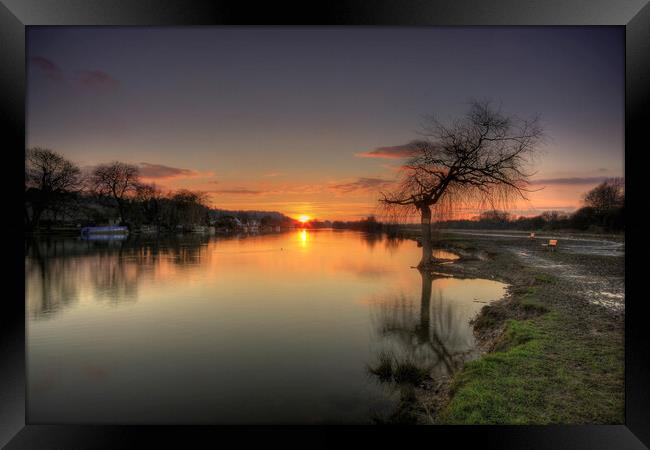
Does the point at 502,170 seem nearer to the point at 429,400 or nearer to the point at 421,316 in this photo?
the point at 421,316

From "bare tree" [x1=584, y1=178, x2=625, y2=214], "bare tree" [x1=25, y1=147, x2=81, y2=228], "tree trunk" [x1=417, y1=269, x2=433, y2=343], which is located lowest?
"tree trunk" [x1=417, y1=269, x2=433, y2=343]

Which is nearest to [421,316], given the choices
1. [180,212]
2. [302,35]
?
[302,35]

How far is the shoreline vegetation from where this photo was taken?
3197 mm

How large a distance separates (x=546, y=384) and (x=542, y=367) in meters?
0.30

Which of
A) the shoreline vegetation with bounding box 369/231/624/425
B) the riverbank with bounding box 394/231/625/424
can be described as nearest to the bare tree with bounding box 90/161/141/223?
the shoreline vegetation with bounding box 369/231/624/425

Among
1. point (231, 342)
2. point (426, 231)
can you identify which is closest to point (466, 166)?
point (426, 231)

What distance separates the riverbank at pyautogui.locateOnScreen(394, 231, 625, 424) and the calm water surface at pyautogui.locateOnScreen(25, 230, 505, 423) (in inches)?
18.4

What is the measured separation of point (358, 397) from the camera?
4.02 m

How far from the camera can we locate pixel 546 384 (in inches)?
133

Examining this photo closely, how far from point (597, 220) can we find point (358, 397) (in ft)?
22.9

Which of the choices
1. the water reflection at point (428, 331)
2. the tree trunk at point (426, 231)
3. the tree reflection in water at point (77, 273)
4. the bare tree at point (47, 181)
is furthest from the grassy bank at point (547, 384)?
the bare tree at point (47, 181)

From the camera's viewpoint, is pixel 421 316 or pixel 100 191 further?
pixel 100 191

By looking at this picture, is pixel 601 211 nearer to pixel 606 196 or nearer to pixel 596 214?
pixel 596 214

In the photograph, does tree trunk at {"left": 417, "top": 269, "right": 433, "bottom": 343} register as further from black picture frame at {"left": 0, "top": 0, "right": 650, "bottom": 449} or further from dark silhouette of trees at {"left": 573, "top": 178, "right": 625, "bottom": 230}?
dark silhouette of trees at {"left": 573, "top": 178, "right": 625, "bottom": 230}
